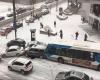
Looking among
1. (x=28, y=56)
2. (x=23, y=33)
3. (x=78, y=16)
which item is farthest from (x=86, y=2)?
(x=28, y=56)

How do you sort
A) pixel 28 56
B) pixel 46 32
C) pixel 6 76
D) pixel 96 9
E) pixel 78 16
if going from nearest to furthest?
pixel 6 76, pixel 28 56, pixel 46 32, pixel 96 9, pixel 78 16

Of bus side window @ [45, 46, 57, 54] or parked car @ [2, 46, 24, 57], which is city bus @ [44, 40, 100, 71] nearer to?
bus side window @ [45, 46, 57, 54]

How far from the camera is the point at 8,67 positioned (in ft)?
106

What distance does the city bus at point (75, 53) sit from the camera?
106 ft

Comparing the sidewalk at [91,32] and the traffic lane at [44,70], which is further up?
the sidewalk at [91,32]

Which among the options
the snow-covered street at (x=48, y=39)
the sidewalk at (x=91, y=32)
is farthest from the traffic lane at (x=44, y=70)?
the sidewalk at (x=91, y=32)

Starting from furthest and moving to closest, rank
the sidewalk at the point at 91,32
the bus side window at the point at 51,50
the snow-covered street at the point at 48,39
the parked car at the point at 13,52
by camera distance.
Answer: the sidewalk at the point at 91,32 < the parked car at the point at 13,52 < the bus side window at the point at 51,50 < the snow-covered street at the point at 48,39

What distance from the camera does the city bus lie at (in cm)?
3234

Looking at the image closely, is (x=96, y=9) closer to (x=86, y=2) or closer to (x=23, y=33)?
(x=86, y=2)

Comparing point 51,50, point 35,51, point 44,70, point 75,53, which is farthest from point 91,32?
point 44,70

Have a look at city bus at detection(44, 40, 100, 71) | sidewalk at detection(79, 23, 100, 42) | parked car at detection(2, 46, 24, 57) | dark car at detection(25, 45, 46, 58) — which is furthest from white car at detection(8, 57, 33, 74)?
sidewalk at detection(79, 23, 100, 42)

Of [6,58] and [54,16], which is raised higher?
[54,16]

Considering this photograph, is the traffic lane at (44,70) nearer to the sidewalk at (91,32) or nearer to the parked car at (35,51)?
the parked car at (35,51)

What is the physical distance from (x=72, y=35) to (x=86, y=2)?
12877mm
